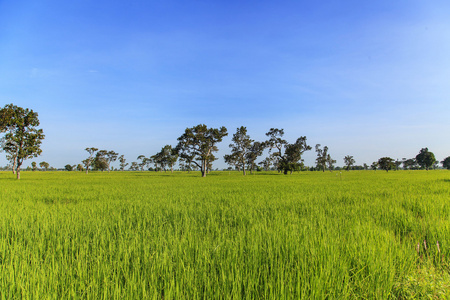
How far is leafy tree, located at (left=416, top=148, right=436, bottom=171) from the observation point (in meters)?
112

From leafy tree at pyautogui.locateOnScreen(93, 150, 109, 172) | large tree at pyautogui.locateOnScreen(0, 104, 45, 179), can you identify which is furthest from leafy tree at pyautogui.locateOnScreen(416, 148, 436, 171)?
leafy tree at pyautogui.locateOnScreen(93, 150, 109, 172)

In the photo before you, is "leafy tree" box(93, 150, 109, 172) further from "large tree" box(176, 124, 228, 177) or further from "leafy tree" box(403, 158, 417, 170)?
"leafy tree" box(403, 158, 417, 170)

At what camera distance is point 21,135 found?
3192 cm

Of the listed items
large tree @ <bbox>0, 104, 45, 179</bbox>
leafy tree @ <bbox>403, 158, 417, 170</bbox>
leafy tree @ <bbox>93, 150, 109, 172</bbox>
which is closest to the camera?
large tree @ <bbox>0, 104, 45, 179</bbox>

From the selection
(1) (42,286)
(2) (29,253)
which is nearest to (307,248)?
(1) (42,286)

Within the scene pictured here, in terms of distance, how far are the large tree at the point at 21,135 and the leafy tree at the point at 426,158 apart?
6285 inches

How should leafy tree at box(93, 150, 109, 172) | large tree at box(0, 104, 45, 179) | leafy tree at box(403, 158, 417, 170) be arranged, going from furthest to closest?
leafy tree at box(403, 158, 417, 170) < leafy tree at box(93, 150, 109, 172) < large tree at box(0, 104, 45, 179)

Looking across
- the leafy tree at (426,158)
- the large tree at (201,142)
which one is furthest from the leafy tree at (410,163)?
the large tree at (201,142)

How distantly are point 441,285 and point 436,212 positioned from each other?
14.8 feet

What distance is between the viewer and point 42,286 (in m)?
2.01

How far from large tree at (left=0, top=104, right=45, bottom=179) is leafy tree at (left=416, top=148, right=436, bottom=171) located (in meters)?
160

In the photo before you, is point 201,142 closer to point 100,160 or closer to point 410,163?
point 100,160

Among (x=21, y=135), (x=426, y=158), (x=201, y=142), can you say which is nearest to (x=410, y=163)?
(x=426, y=158)

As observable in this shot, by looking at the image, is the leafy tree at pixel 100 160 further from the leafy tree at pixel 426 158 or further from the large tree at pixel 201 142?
the leafy tree at pixel 426 158
